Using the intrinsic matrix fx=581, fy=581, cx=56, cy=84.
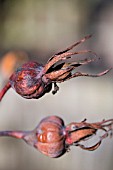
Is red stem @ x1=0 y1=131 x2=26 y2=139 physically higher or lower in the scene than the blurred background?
lower

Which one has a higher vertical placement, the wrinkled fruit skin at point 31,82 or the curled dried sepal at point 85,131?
the wrinkled fruit skin at point 31,82

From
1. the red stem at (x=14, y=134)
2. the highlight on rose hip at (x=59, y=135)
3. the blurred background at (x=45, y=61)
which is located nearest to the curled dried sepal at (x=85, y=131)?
the highlight on rose hip at (x=59, y=135)

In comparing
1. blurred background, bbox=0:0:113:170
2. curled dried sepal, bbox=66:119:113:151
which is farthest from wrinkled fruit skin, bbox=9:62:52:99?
blurred background, bbox=0:0:113:170

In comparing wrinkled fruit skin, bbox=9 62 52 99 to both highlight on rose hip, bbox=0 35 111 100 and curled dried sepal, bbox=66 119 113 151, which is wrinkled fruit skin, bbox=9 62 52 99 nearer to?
highlight on rose hip, bbox=0 35 111 100

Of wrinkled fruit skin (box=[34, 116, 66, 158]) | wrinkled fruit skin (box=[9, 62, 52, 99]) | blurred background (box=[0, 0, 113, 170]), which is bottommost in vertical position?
wrinkled fruit skin (box=[34, 116, 66, 158])

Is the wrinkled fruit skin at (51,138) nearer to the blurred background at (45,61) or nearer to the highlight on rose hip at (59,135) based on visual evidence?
the highlight on rose hip at (59,135)

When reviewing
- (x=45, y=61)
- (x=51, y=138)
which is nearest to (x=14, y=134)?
(x=51, y=138)
